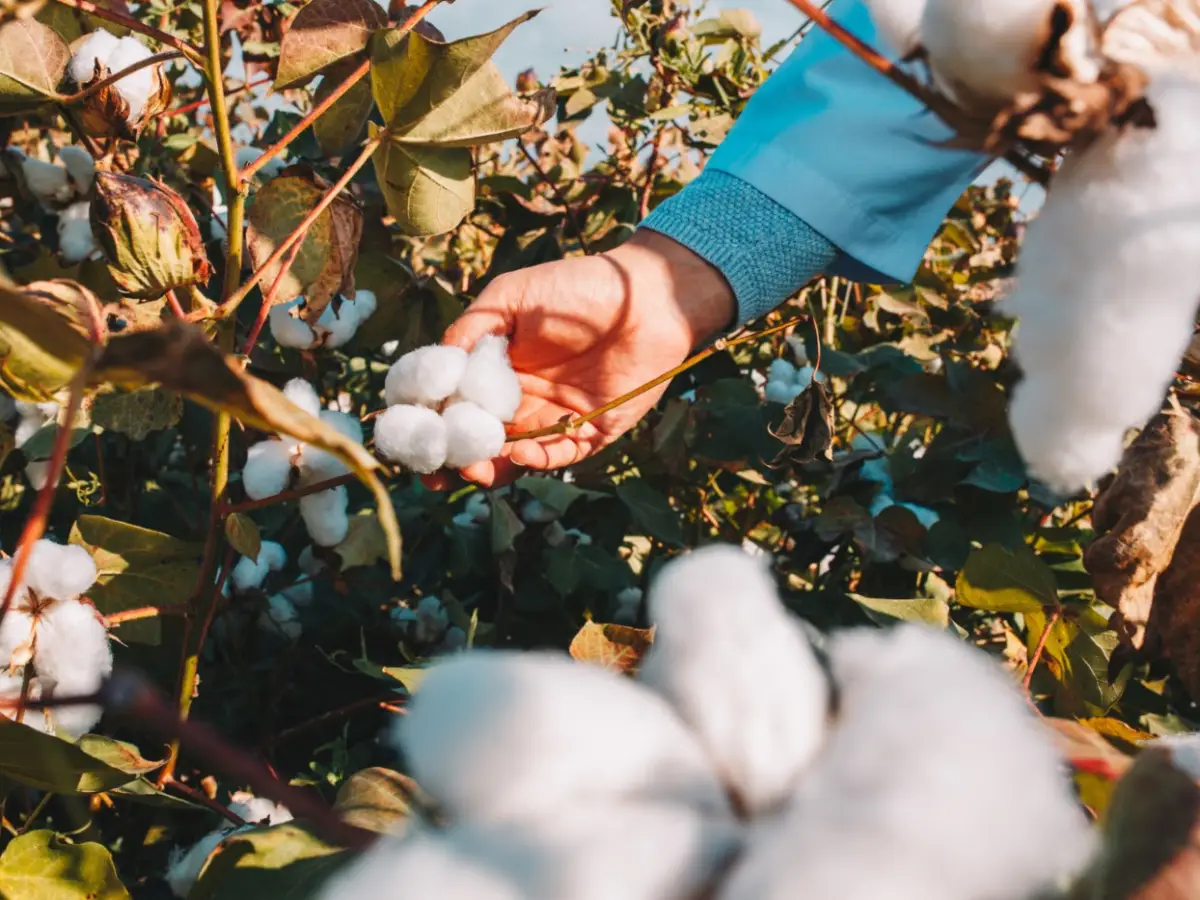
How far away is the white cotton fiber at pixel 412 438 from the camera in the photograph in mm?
957

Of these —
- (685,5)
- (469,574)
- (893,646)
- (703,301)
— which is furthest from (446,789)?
(685,5)

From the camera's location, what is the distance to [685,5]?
1.96m

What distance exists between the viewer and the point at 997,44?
442 mm

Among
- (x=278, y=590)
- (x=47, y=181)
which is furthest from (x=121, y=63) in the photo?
(x=278, y=590)

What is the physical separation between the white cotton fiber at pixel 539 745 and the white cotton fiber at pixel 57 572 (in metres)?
0.69

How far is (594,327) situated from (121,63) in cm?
62

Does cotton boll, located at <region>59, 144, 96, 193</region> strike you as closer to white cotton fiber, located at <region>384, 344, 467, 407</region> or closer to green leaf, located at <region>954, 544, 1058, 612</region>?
white cotton fiber, located at <region>384, 344, 467, 407</region>

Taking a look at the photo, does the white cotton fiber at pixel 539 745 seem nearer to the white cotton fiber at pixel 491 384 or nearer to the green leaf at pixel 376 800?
the green leaf at pixel 376 800

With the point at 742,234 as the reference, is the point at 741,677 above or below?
below

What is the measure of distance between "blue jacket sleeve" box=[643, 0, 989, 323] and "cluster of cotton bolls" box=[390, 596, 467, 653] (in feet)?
2.01

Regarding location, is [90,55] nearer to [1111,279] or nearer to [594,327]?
[594,327]

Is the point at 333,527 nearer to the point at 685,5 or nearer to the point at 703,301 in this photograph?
the point at 703,301

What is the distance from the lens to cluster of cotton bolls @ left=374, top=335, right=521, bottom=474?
3.15 ft

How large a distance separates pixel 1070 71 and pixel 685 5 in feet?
5.43
